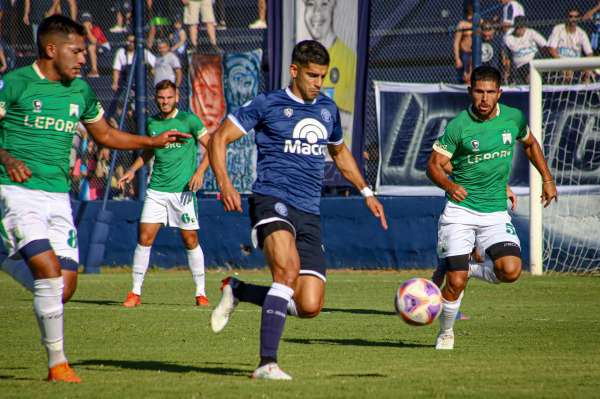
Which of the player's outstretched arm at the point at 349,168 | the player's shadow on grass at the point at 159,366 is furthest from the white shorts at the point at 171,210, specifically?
the player's outstretched arm at the point at 349,168

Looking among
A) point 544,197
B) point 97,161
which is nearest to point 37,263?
point 544,197

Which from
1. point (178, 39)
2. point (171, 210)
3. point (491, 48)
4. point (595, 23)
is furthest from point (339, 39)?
point (171, 210)

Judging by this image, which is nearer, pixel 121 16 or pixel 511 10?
pixel 511 10

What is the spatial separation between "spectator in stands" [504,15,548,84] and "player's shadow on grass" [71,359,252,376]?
39.9 feet

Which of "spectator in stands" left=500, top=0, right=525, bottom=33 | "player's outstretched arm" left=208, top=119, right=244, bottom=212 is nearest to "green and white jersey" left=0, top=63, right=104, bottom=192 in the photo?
"player's outstretched arm" left=208, top=119, right=244, bottom=212

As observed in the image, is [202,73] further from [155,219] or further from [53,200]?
[53,200]

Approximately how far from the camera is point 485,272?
10711 millimetres

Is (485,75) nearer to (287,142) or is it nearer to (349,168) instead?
(349,168)

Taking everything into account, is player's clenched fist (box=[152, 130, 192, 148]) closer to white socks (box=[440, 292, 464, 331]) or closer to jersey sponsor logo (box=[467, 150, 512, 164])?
white socks (box=[440, 292, 464, 331])

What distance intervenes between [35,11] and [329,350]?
51.2ft

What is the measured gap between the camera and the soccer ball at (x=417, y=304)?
27.0 ft

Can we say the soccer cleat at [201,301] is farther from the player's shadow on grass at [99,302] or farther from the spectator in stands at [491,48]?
the spectator in stands at [491,48]

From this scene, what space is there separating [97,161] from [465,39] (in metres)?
7.66

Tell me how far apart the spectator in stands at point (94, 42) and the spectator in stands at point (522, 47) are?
8.23 m
